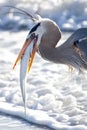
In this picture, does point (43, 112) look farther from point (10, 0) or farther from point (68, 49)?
point (10, 0)

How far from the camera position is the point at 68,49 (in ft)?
15.3

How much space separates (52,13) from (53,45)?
436 centimetres

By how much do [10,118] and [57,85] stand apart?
2.98 feet

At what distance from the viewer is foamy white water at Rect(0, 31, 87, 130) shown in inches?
192

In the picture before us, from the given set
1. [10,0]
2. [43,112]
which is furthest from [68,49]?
[10,0]

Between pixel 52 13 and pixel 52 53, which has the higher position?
pixel 52 13

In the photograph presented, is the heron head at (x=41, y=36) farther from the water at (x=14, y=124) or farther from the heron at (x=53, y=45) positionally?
the water at (x=14, y=124)

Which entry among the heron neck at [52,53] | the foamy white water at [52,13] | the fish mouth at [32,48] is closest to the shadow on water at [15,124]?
the heron neck at [52,53]

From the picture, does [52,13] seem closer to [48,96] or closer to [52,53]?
[48,96]

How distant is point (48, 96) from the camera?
17.7 feet

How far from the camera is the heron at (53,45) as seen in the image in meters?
4.27

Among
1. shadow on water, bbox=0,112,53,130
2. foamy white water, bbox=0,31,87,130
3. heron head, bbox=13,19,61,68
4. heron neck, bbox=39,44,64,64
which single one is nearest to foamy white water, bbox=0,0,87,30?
foamy white water, bbox=0,31,87,130

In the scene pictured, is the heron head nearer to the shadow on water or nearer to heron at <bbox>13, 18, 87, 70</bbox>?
heron at <bbox>13, 18, 87, 70</bbox>

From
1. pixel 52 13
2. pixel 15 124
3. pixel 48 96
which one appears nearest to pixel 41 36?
pixel 15 124
